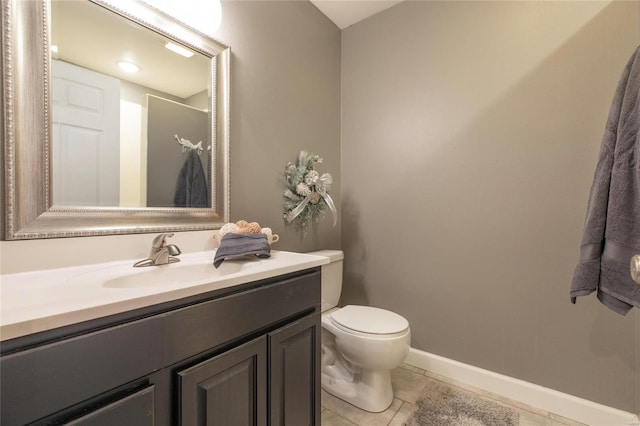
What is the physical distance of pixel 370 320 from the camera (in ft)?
4.86

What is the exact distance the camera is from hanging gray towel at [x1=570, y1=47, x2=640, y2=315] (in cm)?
84

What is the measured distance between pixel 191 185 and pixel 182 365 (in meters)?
0.80

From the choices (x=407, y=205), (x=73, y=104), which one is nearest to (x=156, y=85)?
(x=73, y=104)

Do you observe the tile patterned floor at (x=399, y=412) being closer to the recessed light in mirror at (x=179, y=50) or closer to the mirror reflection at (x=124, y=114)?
the mirror reflection at (x=124, y=114)

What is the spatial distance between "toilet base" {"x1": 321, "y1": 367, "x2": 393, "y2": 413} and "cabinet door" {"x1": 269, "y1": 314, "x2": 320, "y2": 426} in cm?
44

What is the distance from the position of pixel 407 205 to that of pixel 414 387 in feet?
3.67

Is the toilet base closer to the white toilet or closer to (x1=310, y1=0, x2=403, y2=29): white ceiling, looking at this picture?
the white toilet

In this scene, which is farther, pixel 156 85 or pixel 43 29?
pixel 156 85

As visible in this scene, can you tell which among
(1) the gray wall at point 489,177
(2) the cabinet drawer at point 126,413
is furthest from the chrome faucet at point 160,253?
(1) the gray wall at point 489,177

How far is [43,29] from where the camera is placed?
862 millimetres

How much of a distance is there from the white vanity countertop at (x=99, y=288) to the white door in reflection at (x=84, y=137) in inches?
10.5

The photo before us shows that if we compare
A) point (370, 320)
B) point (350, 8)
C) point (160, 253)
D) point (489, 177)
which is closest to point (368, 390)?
point (370, 320)

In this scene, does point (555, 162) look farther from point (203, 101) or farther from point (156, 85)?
point (156, 85)

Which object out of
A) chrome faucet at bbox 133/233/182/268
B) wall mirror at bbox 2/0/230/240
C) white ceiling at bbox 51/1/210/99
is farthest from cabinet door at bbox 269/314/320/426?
white ceiling at bbox 51/1/210/99
